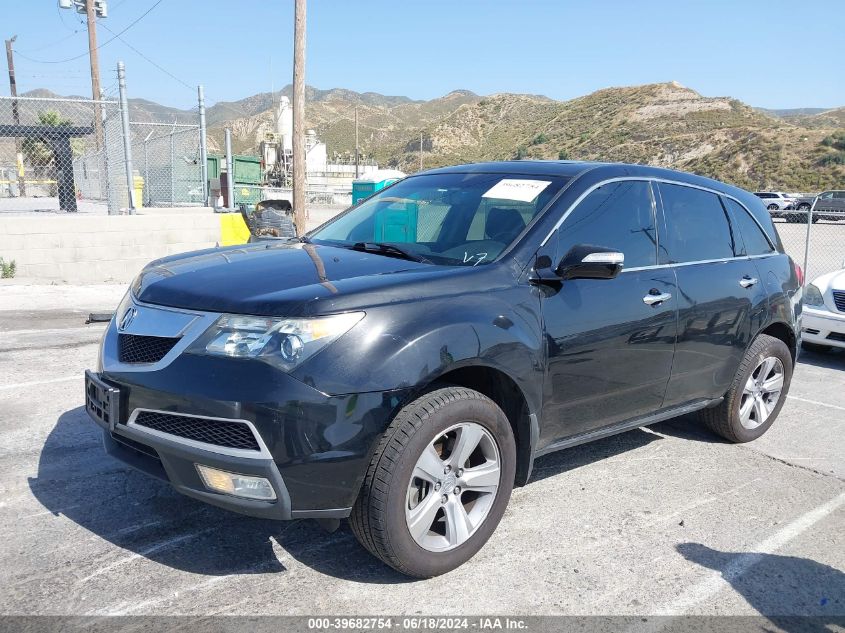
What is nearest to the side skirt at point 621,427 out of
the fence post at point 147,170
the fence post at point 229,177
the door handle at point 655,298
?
the door handle at point 655,298

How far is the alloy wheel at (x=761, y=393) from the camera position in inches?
197

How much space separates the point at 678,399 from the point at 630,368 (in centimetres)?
68

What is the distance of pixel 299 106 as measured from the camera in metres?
14.8

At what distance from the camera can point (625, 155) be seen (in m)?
73.7

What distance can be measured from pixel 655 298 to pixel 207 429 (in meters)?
2.51

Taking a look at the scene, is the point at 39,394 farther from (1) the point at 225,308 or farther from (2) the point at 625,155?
(2) the point at 625,155

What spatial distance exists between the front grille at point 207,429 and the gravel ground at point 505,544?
67cm

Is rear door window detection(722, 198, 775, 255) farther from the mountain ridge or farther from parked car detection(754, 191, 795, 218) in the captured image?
parked car detection(754, 191, 795, 218)

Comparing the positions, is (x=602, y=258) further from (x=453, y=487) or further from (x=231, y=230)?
(x=231, y=230)

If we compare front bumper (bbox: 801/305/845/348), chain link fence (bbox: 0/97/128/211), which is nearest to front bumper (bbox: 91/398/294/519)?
front bumper (bbox: 801/305/845/348)

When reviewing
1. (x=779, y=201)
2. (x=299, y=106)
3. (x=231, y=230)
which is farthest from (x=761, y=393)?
(x=779, y=201)

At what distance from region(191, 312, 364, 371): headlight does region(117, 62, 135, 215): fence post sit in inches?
372

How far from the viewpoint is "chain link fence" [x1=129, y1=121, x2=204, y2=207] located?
14.7 metres

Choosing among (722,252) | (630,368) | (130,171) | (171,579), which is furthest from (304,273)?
(130,171)
